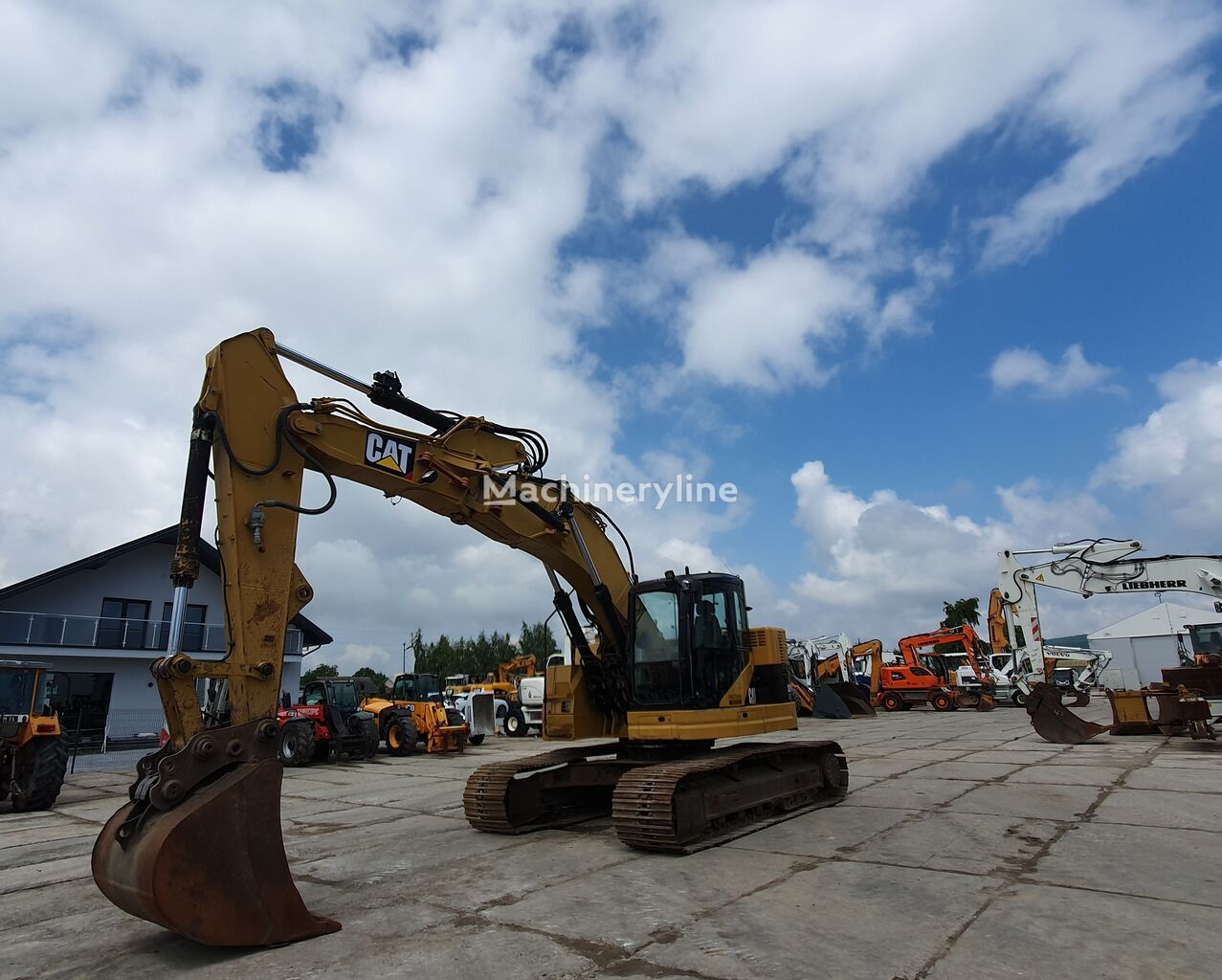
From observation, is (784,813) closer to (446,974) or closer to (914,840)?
(914,840)

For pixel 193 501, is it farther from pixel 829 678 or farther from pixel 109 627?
pixel 829 678

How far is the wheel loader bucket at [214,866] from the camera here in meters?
4.15

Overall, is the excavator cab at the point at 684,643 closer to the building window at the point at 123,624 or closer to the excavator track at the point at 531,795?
the excavator track at the point at 531,795

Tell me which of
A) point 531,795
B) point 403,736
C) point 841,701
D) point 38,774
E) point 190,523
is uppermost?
point 190,523

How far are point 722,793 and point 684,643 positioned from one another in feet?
4.74

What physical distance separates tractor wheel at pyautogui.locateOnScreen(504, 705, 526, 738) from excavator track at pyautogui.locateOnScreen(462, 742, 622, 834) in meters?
16.4

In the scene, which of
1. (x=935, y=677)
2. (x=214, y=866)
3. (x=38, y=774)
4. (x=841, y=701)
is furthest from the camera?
(x=935, y=677)

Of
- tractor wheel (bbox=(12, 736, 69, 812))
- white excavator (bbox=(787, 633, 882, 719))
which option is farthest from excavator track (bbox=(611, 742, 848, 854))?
white excavator (bbox=(787, 633, 882, 719))

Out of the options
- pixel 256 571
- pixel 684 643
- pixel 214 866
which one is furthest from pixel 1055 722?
pixel 214 866

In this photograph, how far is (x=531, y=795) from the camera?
26.4 feet

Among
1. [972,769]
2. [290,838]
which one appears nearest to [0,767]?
[290,838]

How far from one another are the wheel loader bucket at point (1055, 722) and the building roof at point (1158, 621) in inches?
1465

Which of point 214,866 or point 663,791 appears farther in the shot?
point 663,791

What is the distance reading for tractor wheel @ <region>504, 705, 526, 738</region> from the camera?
2455cm
